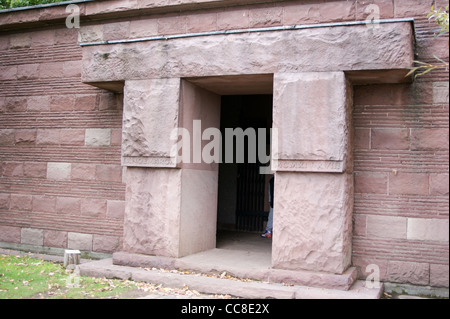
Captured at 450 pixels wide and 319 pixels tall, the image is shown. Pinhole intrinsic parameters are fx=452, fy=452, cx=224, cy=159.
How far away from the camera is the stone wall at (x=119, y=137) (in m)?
5.52

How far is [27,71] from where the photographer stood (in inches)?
311

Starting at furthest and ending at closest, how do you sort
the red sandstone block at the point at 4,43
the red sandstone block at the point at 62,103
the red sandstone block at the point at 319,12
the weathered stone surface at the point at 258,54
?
1. the red sandstone block at the point at 4,43
2. the red sandstone block at the point at 62,103
3. the red sandstone block at the point at 319,12
4. the weathered stone surface at the point at 258,54

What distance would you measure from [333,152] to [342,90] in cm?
74

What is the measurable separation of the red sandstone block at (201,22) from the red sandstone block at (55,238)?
3.89m

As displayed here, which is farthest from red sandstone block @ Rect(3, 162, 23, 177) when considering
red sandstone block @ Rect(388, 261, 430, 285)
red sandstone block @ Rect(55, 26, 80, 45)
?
red sandstone block @ Rect(388, 261, 430, 285)

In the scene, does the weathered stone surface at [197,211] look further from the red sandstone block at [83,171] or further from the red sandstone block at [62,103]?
the red sandstone block at [62,103]

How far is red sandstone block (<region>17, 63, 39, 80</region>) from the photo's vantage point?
783 cm

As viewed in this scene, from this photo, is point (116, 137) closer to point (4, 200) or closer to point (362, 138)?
point (4, 200)

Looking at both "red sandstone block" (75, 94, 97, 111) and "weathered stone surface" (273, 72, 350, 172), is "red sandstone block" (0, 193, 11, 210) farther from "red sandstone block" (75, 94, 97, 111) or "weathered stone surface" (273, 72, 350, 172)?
"weathered stone surface" (273, 72, 350, 172)

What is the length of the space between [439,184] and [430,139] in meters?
0.55

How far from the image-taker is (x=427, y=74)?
5.59 meters

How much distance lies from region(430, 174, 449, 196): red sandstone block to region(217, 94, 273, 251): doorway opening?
4.59 metres

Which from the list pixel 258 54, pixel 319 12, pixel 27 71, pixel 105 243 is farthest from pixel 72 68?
pixel 319 12

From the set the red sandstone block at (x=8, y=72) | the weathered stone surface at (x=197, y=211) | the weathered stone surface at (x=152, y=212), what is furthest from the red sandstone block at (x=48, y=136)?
the weathered stone surface at (x=197, y=211)
